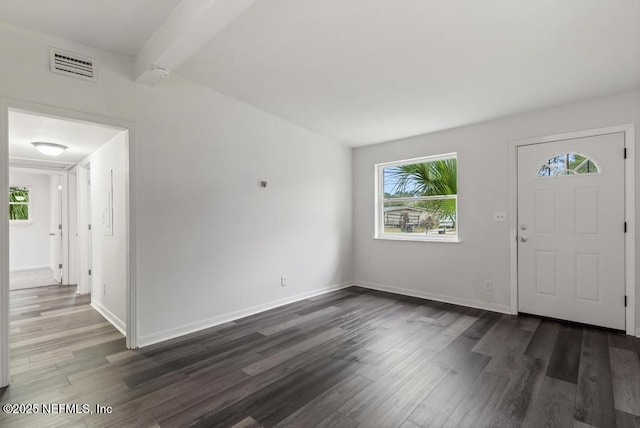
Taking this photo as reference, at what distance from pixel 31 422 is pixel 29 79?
240 centimetres

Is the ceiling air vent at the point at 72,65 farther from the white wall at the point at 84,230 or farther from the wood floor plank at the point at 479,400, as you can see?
the wood floor plank at the point at 479,400

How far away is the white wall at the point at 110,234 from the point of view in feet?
10.9

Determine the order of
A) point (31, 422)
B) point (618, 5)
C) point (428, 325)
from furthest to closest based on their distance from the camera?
1. point (428, 325)
2. point (618, 5)
3. point (31, 422)

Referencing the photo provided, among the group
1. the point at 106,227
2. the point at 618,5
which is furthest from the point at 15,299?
the point at 618,5

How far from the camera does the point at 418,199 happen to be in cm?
482

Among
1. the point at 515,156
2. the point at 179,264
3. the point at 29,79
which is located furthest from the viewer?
the point at 515,156

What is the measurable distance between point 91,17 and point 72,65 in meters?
0.49

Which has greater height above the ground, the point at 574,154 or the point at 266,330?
the point at 574,154

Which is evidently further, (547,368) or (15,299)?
(15,299)

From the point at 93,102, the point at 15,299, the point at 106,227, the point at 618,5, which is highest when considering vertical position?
the point at 618,5

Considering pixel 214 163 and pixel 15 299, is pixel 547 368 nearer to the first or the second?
pixel 214 163

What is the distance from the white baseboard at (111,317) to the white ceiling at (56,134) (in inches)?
82.3

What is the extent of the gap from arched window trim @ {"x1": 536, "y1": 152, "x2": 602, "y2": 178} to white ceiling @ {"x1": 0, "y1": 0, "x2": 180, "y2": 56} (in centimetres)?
407

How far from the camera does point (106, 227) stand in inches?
150
